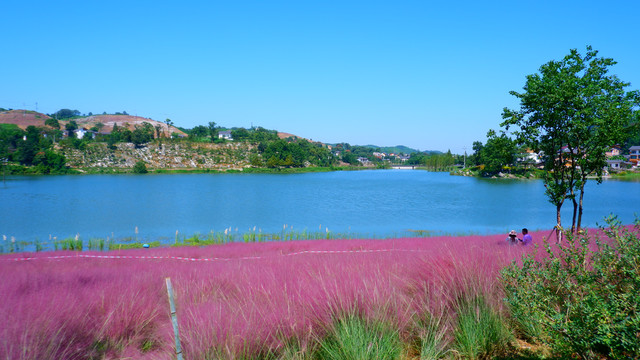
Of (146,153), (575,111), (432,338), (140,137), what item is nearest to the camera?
(432,338)

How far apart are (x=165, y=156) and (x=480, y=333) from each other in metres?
138

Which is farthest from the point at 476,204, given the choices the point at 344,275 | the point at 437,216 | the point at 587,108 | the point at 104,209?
the point at 344,275

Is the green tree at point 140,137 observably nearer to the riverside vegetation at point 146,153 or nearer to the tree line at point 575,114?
the riverside vegetation at point 146,153

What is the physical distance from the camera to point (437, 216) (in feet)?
108

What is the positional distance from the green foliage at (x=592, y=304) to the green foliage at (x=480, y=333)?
394 mm

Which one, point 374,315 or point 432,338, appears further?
point 432,338

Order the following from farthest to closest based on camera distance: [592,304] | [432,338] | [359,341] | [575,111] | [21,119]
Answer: [21,119] → [575,111] → [432,338] → [359,341] → [592,304]

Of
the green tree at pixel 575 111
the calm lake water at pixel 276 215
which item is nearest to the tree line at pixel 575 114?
the green tree at pixel 575 111

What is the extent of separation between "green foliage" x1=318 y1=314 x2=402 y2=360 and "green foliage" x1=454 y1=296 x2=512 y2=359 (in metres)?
0.74

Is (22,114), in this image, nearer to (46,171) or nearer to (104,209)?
(46,171)

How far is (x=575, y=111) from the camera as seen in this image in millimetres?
10641

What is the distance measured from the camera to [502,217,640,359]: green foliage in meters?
2.76

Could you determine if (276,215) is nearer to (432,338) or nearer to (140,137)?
(432,338)

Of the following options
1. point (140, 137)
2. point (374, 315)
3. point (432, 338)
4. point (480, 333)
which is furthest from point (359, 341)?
point (140, 137)
